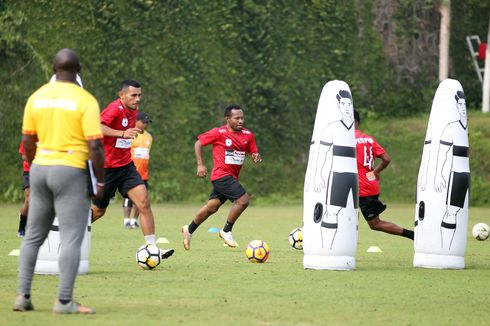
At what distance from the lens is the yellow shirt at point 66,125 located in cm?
922

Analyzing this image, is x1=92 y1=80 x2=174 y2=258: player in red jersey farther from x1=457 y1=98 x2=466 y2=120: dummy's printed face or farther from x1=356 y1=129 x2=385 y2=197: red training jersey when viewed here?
x1=457 y1=98 x2=466 y2=120: dummy's printed face

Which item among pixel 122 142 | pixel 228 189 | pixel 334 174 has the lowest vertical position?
pixel 228 189

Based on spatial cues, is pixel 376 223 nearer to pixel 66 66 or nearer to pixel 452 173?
pixel 452 173

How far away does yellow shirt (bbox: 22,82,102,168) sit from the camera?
30.2ft

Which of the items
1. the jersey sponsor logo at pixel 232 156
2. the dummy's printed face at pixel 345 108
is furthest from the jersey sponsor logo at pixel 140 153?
the dummy's printed face at pixel 345 108

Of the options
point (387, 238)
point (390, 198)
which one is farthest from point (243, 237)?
point (390, 198)

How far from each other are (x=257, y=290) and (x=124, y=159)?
3918 millimetres

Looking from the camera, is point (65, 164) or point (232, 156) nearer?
point (65, 164)

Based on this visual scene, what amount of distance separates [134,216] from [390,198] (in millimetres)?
11404

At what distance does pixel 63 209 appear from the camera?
924 centimetres

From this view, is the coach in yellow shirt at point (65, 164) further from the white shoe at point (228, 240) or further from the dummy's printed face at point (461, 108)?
the white shoe at point (228, 240)

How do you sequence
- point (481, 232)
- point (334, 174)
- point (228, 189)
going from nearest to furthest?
point (334, 174) < point (228, 189) < point (481, 232)

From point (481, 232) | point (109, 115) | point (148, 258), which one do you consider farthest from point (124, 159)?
point (481, 232)

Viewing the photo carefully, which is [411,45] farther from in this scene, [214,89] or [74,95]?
[74,95]
